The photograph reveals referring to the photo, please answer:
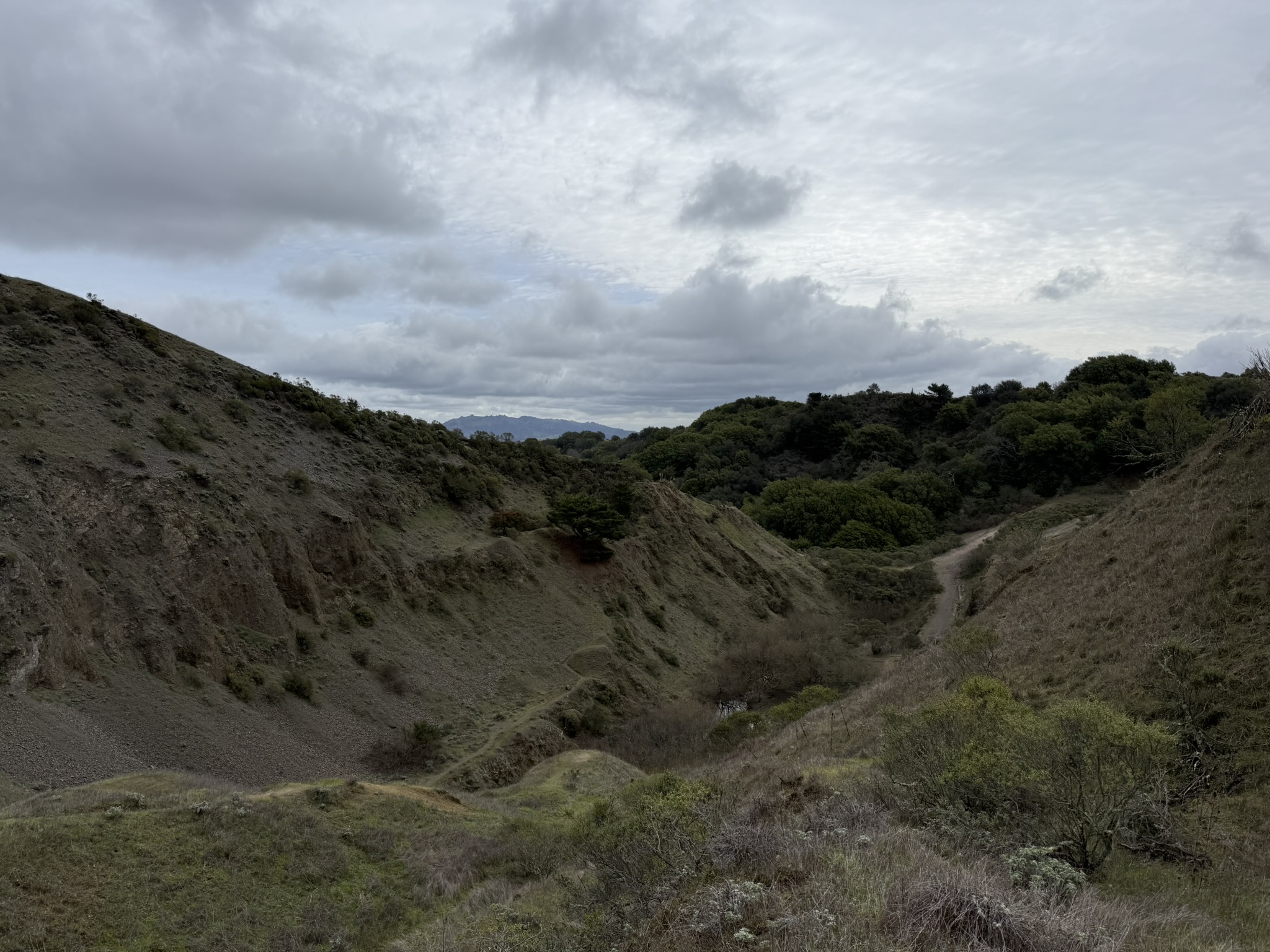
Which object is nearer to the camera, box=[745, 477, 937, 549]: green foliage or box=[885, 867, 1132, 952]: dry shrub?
box=[885, 867, 1132, 952]: dry shrub

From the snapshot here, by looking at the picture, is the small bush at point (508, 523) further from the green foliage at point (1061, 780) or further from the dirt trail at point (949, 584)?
the green foliage at point (1061, 780)

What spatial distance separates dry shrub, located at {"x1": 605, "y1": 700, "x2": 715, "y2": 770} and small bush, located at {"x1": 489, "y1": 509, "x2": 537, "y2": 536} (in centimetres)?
840

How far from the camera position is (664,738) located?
2198 cm

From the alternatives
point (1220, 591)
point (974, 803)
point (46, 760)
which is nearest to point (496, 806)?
point (46, 760)

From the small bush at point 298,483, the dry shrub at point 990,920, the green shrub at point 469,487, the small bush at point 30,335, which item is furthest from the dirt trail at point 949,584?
the small bush at point 30,335

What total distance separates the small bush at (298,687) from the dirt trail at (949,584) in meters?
18.6

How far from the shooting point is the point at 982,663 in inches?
692

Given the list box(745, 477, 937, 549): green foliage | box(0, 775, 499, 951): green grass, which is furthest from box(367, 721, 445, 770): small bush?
box(745, 477, 937, 549): green foliage

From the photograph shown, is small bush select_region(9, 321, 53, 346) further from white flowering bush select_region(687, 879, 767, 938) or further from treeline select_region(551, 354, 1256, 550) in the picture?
treeline select_region(551, 354, 1256, 550)

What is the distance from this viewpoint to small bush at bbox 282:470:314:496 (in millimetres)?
23228

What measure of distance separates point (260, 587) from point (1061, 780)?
18.0 meters

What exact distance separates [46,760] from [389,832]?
19.0ft

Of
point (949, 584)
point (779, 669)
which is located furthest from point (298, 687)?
point (949, 584)

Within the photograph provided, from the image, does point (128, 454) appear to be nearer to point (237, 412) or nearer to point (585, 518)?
point (237, 412)
